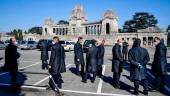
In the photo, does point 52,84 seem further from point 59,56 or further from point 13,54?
point 13,54

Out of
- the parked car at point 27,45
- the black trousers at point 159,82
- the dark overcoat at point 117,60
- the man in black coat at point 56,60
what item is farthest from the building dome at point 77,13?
the man in black coat at point 56,60

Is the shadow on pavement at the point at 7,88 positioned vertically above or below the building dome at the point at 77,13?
below

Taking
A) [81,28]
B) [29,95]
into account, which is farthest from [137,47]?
[81,28]

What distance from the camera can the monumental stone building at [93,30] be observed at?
87.7 m

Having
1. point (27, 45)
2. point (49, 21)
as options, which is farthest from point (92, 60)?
point (49, 21)

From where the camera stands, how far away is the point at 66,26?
112375mm

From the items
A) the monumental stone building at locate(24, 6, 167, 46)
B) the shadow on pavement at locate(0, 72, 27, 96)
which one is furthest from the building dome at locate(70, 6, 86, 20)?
the shadow on pavement at locate(0, 72, 27, 96)

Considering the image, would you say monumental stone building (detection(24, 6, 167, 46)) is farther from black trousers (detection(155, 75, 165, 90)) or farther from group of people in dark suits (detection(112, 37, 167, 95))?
black trousers (detection(155, 75, 165, 90))

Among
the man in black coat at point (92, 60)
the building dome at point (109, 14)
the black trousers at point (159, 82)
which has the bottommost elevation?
the black trousers at point (159, 82)

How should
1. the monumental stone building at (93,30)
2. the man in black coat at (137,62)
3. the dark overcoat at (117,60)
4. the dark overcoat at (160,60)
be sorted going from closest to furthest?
the man in black coat at (137,62), the dark overcoat at (160,60), the dark overcoat at (117,60), the monumental stone building at (93,30)

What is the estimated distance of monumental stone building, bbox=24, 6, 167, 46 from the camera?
288 ft

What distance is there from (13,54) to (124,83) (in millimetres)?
5067

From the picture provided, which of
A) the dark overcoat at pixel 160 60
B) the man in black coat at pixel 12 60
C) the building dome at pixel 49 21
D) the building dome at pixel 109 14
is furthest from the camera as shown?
the building dome at pixel 49 21

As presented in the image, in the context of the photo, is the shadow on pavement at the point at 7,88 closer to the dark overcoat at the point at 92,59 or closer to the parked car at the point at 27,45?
the dark overcoat at the point at 92,59
